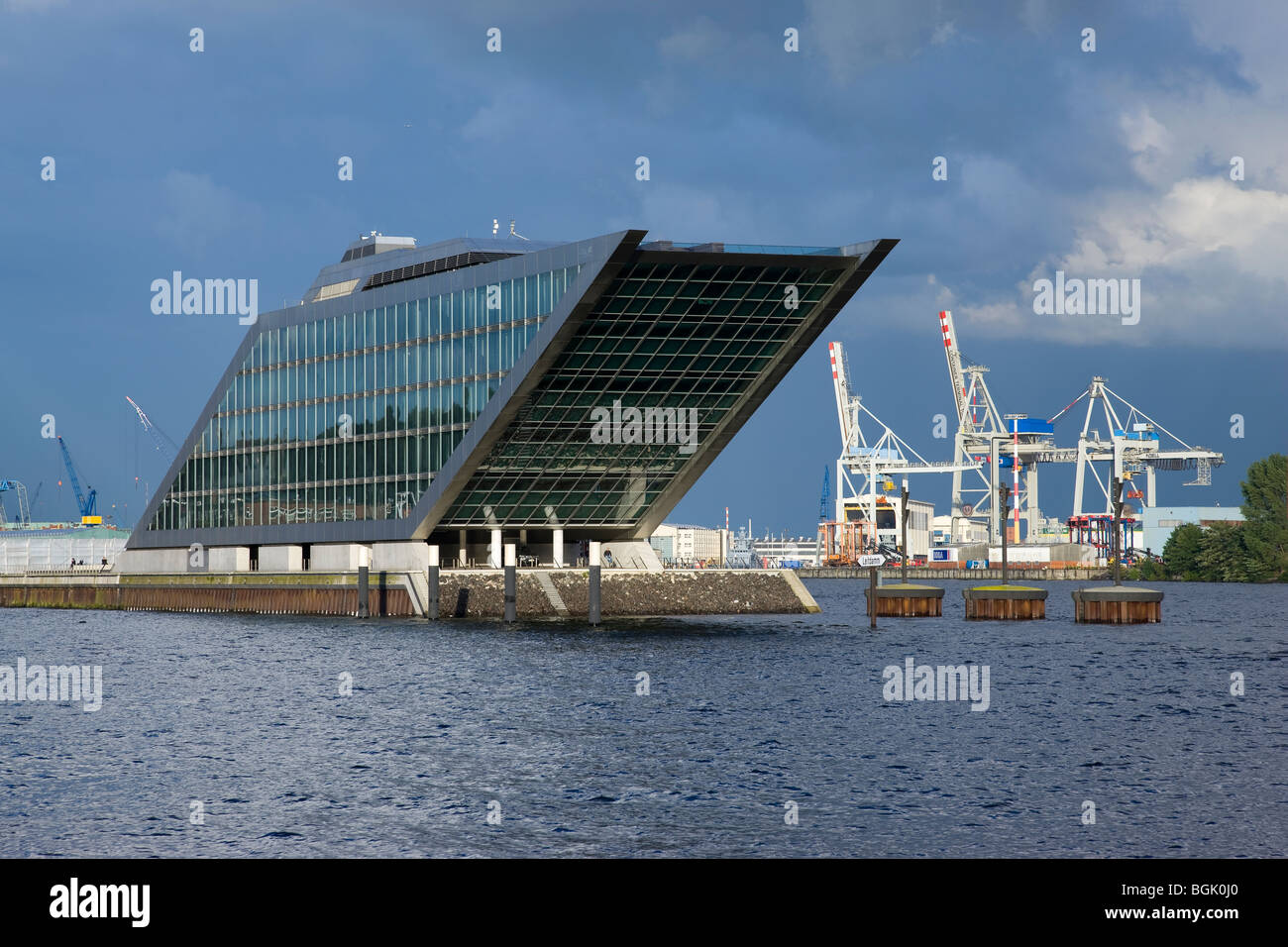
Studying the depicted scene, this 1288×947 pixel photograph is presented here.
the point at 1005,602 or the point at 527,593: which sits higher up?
the point at 527,593

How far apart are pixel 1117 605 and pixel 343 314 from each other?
61148 mm

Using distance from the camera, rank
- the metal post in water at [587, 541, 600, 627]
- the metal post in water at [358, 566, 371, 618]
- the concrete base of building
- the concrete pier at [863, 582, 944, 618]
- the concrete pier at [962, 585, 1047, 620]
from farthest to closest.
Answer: the concrete pier at [863, 582, 944, 618] < the concrete base of building < the concrete pier at [962, 585, 1047, 620] < the metal post in water at [358, 566, 371, 618] < the metal post in water at [587, 541, 600, 627]

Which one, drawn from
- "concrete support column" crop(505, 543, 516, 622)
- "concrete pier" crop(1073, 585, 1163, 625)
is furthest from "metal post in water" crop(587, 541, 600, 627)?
"concrete pier" crop(1073, 585, 1163, 625)

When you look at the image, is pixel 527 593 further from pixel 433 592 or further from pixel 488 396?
pixel 488 396

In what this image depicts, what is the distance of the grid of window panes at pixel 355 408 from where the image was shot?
9419cm

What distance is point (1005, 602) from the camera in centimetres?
11425

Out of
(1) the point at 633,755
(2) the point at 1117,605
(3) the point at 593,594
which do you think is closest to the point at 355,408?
(3) the point at 593,594

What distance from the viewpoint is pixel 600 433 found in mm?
95312

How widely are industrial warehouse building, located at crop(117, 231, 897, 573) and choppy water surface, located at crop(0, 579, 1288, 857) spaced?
20.1m

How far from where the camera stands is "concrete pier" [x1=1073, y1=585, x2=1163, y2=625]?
107500mm

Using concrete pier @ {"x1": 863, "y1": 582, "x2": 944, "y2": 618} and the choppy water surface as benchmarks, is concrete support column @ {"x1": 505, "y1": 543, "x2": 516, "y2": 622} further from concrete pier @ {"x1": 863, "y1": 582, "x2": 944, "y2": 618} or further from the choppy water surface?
concrete pier @ {"x1": 863, "y1": 582, "x2": 944, "y2": 618}

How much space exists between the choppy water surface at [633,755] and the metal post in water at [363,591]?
825 inches
